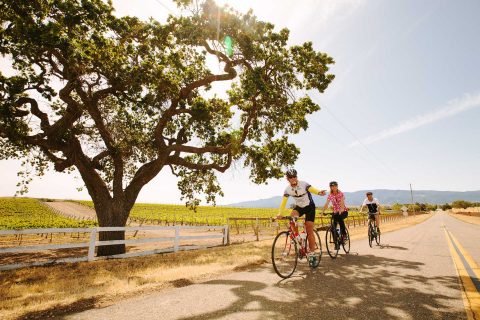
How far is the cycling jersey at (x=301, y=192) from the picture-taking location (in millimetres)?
6715

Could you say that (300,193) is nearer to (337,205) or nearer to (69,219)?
(337,205)

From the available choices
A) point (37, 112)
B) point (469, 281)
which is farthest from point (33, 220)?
point (469, 281)

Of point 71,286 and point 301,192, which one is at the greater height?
point 301,192

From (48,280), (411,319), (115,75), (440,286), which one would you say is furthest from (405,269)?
(115,75)

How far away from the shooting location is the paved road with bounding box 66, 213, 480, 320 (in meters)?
3.81

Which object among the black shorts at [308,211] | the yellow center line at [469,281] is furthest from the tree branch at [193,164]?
the yellow center line at [469,281]

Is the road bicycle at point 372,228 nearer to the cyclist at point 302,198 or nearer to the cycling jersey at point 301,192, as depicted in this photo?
the cyclist at point 302,198

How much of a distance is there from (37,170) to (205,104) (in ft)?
39.8

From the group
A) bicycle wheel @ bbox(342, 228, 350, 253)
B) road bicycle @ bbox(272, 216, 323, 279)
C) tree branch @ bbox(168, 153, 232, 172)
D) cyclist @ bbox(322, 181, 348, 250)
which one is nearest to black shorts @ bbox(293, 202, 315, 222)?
road bicycle @ bbox(272, 216, 323, 279)

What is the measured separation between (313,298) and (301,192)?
263cm

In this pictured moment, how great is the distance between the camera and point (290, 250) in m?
6.57

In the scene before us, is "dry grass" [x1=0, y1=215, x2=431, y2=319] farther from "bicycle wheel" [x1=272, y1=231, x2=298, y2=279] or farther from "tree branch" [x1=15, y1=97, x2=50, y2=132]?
"tree branch" [x1=15, y1=97, x2=50, y2=132]

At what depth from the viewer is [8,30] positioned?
9.62 meters

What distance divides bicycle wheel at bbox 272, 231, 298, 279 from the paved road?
210mm
